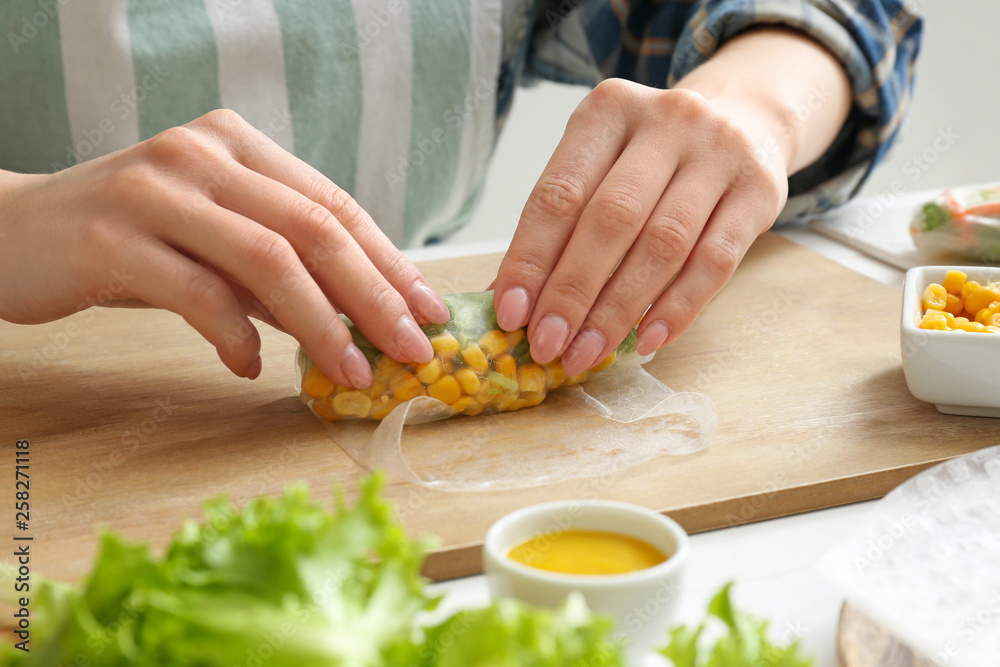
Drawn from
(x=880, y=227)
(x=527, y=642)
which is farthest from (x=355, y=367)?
(x=880, y=227)

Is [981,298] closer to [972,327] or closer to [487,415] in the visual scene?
[972,327]

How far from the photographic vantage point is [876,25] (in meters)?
1.40

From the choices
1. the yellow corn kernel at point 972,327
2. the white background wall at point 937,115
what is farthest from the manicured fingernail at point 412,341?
the white background wall at point 937,115

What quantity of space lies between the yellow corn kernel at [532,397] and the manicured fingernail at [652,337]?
0.12 meters

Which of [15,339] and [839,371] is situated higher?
[839,371]

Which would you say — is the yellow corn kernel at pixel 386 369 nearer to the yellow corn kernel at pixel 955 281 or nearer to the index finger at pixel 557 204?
the index finger at pixel 557 204

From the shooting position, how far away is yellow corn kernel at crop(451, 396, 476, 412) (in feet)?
2.94

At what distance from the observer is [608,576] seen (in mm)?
494

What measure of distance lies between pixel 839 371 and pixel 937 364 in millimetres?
136

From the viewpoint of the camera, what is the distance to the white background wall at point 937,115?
10.00 feet

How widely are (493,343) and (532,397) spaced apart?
73 millimetres

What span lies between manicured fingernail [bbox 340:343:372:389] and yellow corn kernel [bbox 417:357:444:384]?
0.05 meters

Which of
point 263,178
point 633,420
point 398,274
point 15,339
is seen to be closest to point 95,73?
point 15,339

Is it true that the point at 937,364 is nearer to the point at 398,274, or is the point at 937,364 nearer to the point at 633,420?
the point at 633,420
